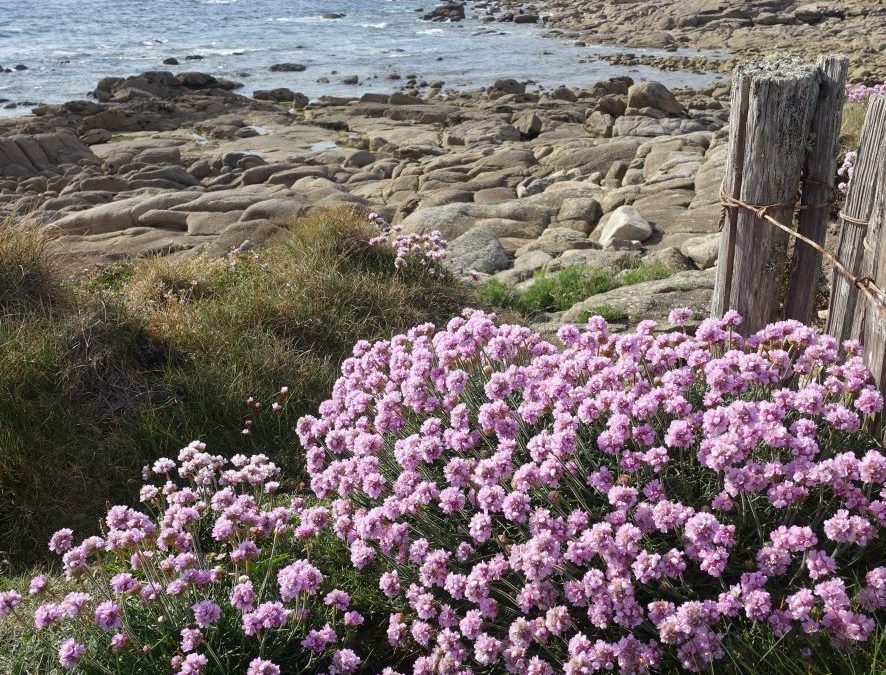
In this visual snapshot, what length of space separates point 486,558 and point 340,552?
1.03 metres

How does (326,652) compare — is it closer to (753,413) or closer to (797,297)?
(753,413)

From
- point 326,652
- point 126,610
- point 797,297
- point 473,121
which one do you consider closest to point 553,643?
point 326,652

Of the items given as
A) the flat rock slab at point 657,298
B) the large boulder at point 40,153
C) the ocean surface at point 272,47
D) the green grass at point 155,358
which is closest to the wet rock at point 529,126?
the ocean surface at point 272,47

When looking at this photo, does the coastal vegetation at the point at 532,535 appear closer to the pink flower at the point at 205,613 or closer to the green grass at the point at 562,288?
the pink flower at the point at 205,613

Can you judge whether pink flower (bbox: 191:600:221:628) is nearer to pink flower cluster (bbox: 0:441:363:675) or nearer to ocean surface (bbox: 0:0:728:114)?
pink flower cluster (bbox: 0:441:363:675)

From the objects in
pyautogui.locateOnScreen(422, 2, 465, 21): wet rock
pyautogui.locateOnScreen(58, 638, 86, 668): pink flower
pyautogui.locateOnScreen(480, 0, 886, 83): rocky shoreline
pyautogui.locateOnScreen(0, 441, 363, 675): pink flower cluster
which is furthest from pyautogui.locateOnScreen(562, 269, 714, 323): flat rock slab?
pyautogui.locateOnScreen(422, 2, 465, 21): wet rock

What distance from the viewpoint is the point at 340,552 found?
4398 mm

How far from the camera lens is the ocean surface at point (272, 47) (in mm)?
37969

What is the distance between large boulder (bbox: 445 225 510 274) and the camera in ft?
36.1

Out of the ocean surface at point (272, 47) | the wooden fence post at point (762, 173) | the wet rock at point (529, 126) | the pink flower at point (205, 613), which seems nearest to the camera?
the pink flower at point (205, 613)

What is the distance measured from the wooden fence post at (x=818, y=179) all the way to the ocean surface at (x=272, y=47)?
31944 millimetres

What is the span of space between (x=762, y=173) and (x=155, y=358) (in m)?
4.94

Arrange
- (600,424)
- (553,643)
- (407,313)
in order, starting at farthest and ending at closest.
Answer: (407,313)
(600,424)
(553,643)

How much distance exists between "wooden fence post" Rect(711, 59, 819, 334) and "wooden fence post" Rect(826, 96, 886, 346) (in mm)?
424
